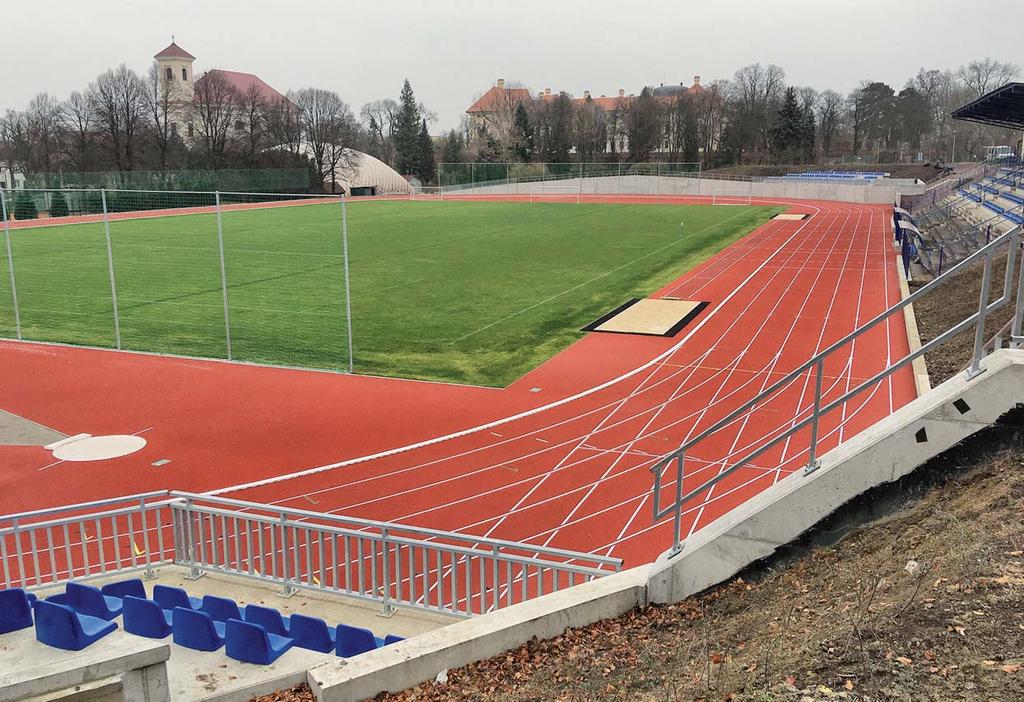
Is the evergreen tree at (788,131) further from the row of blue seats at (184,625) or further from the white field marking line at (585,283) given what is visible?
the row of blue seats at (184,625)

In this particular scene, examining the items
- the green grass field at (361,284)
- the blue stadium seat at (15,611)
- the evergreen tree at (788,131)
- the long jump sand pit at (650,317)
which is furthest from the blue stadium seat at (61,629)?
the evergreen tree at (788,131)

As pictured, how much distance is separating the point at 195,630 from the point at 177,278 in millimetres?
26056

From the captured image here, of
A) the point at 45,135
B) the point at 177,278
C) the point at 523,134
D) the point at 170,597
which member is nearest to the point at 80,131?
the point at 45,135

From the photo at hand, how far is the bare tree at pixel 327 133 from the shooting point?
8488 centimetres

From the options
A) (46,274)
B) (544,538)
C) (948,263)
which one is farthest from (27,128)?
(544,538)

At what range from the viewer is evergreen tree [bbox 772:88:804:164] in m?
99.2

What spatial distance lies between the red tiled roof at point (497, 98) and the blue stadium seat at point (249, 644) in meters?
115

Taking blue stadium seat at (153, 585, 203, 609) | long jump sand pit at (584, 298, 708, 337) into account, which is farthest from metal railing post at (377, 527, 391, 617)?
long jump sand pit at (584, 298, 708, 337)

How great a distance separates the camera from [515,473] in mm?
12242

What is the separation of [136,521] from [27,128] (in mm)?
89140

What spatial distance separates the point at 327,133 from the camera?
9025 centimetres

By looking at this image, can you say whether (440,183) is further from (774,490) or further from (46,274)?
(774,490)

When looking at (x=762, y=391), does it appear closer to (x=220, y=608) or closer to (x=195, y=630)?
(x=220, y=608)

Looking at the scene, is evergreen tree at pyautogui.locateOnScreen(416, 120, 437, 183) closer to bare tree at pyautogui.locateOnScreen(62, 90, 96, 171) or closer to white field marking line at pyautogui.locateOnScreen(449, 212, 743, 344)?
bare tree at pyautogui.locateOnScreen(62, 90, 96, 171)
